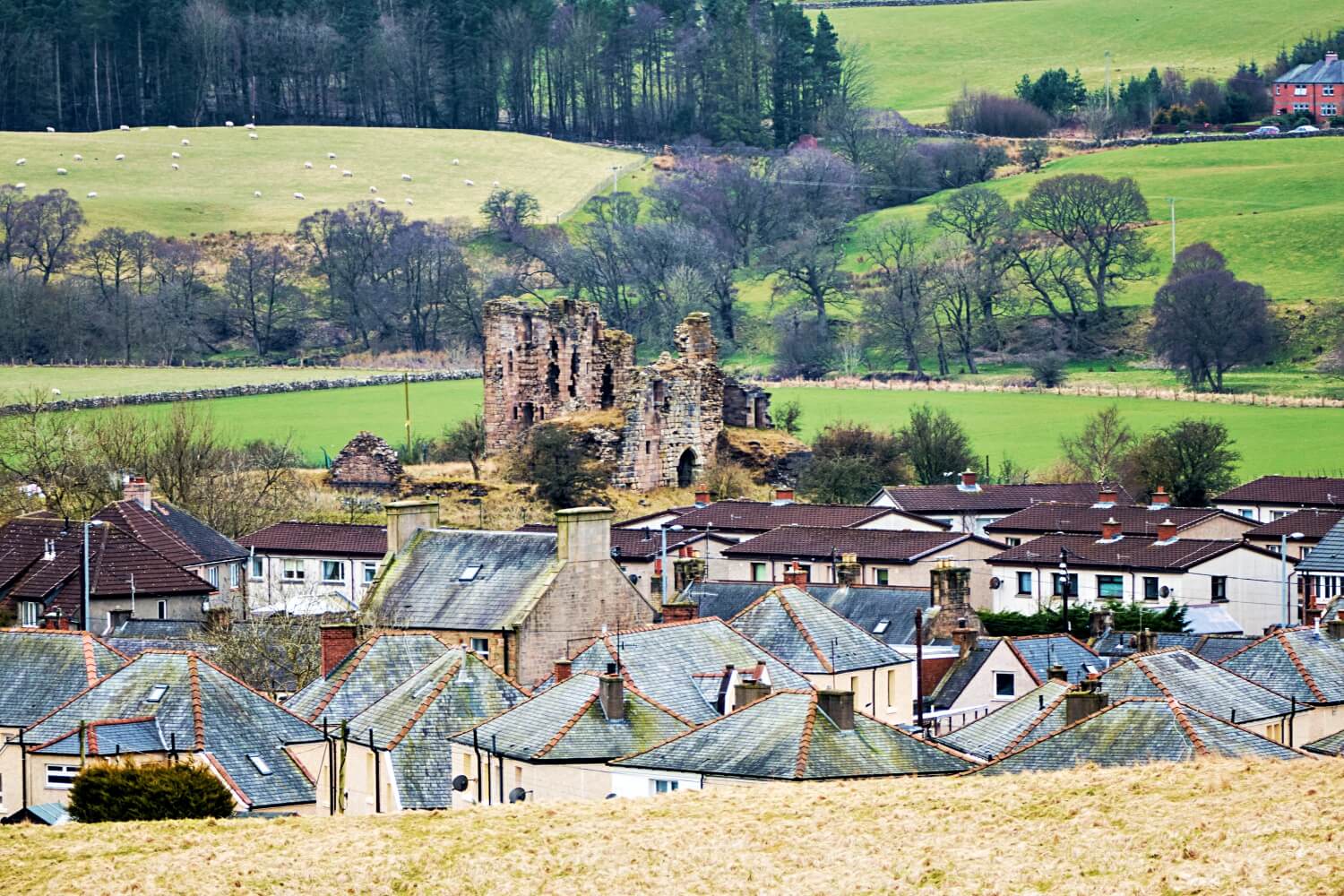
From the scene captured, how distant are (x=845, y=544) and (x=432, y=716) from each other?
27.4 meters

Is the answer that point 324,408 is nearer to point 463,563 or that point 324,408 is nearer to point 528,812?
point 463,563

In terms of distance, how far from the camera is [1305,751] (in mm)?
40219

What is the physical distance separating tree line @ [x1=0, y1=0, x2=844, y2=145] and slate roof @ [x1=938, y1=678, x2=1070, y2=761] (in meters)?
141

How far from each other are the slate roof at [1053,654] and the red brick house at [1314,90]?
12575 centimetres

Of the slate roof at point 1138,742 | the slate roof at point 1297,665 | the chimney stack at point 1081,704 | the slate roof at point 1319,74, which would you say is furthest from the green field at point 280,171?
the slate roof at point 1138,742

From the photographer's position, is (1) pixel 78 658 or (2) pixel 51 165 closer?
(1) pixel 78 658

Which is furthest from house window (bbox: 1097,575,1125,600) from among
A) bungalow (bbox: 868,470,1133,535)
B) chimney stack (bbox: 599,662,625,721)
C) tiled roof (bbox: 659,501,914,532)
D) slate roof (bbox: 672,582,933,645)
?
chimney stack (bbox: 599,662,625,721)

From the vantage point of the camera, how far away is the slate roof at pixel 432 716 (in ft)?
140

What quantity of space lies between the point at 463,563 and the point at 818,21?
145539 mm

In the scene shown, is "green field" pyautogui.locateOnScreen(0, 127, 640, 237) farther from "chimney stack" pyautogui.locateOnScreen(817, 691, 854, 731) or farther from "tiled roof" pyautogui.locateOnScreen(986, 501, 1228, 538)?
"chimney stack" pyautogui.locateOnScreen(817, 691, 854, 731)

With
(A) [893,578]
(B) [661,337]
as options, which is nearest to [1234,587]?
(A) [893,578]

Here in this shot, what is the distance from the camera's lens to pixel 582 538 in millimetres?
52938

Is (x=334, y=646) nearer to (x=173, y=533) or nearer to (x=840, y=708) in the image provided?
(x=840, y=708)

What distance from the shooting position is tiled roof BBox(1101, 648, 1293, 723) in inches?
1706
